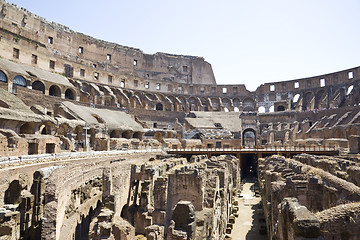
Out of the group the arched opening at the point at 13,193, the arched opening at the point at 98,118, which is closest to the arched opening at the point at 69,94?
the arched opening at the point at 98,118

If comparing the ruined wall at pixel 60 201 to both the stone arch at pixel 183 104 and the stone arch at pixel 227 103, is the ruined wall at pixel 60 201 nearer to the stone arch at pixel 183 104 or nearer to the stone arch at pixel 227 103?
the stone arch at pixel 183 104

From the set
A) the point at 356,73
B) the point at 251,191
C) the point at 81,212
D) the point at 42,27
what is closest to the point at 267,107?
the point at 356,73

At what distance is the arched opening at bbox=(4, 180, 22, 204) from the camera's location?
10277 millimetres

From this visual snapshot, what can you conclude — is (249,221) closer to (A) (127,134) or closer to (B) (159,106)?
(A) (127,134)

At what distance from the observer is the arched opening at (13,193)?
10.3 m

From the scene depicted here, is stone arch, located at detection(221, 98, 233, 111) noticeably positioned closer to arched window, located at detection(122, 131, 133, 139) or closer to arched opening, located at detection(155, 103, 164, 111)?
arched opening, located at detection(155, 103, 164, 111)

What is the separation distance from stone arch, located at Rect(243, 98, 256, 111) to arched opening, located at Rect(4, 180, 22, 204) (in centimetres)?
5169

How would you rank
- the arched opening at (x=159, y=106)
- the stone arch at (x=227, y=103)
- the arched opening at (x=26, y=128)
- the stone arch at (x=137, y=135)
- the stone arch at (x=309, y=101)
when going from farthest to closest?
the stone arch at (x=227, y=103) < the arched opening at (x=159, y=106) < the stone arch at (x=309, y=101) < the stone arch at (x=137, y=135) < the arched opening at (x=26, y=128)

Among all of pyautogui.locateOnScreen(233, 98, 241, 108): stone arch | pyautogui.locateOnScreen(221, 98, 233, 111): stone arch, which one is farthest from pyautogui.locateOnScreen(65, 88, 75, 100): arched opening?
pyautogui.locateOnScreen(233, 98, 241, 108): stone arch

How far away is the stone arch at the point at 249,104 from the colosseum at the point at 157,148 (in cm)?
22

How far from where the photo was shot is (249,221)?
1375 centimetres

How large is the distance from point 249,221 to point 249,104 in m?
46.9

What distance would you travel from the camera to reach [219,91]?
59688 millimetres

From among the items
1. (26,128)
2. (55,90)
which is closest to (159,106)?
(55,90)
